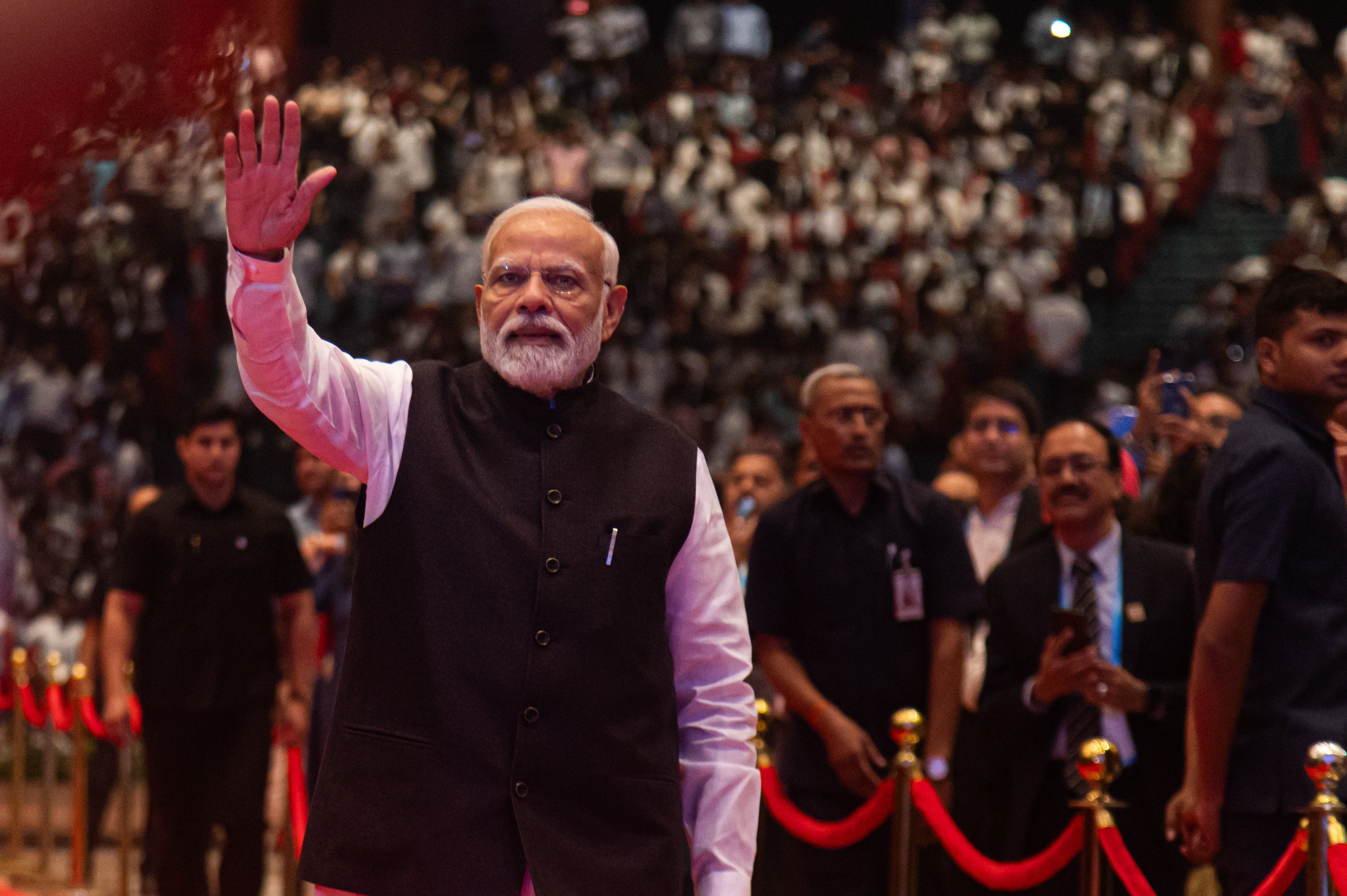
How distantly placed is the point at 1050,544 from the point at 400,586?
2598mm

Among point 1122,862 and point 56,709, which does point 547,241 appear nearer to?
point 1122,862

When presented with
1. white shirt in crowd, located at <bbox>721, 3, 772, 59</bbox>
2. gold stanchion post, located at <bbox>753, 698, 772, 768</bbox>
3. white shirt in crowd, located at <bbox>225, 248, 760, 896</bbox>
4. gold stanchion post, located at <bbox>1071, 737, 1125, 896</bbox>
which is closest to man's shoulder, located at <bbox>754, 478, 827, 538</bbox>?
gold stanchion post, located at <bbox>753, 698, 772, 768</bbox>

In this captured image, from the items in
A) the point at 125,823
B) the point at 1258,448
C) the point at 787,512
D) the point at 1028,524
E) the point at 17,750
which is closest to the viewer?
the point at 1258,448

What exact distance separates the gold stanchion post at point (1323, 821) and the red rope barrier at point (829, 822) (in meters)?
1.28

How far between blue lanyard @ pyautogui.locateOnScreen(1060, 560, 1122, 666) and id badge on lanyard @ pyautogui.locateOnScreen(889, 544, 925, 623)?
0.42 metres

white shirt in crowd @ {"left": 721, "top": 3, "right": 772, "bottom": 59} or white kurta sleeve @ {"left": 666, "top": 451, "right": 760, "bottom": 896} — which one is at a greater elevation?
white shirt in crowd @ {"left": 721, "top": 3, "right": 772, "bottom": 59}

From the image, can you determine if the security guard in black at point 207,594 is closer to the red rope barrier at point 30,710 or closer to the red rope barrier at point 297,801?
the red rope barrier at point 297,801

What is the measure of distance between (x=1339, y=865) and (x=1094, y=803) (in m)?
0.61

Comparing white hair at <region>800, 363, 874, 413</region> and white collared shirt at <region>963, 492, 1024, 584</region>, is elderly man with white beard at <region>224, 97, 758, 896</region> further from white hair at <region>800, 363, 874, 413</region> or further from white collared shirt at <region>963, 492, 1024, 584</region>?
white collared shirt at <region>963, 492, 1024, 584</region>

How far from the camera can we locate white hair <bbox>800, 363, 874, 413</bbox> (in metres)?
4.93

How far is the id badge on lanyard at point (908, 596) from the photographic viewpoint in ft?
15.2

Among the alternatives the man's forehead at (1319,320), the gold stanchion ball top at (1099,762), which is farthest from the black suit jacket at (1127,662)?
the man's forehead at (1319,320)

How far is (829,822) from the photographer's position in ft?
15.2

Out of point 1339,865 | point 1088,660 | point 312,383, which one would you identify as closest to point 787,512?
point 1088,660
